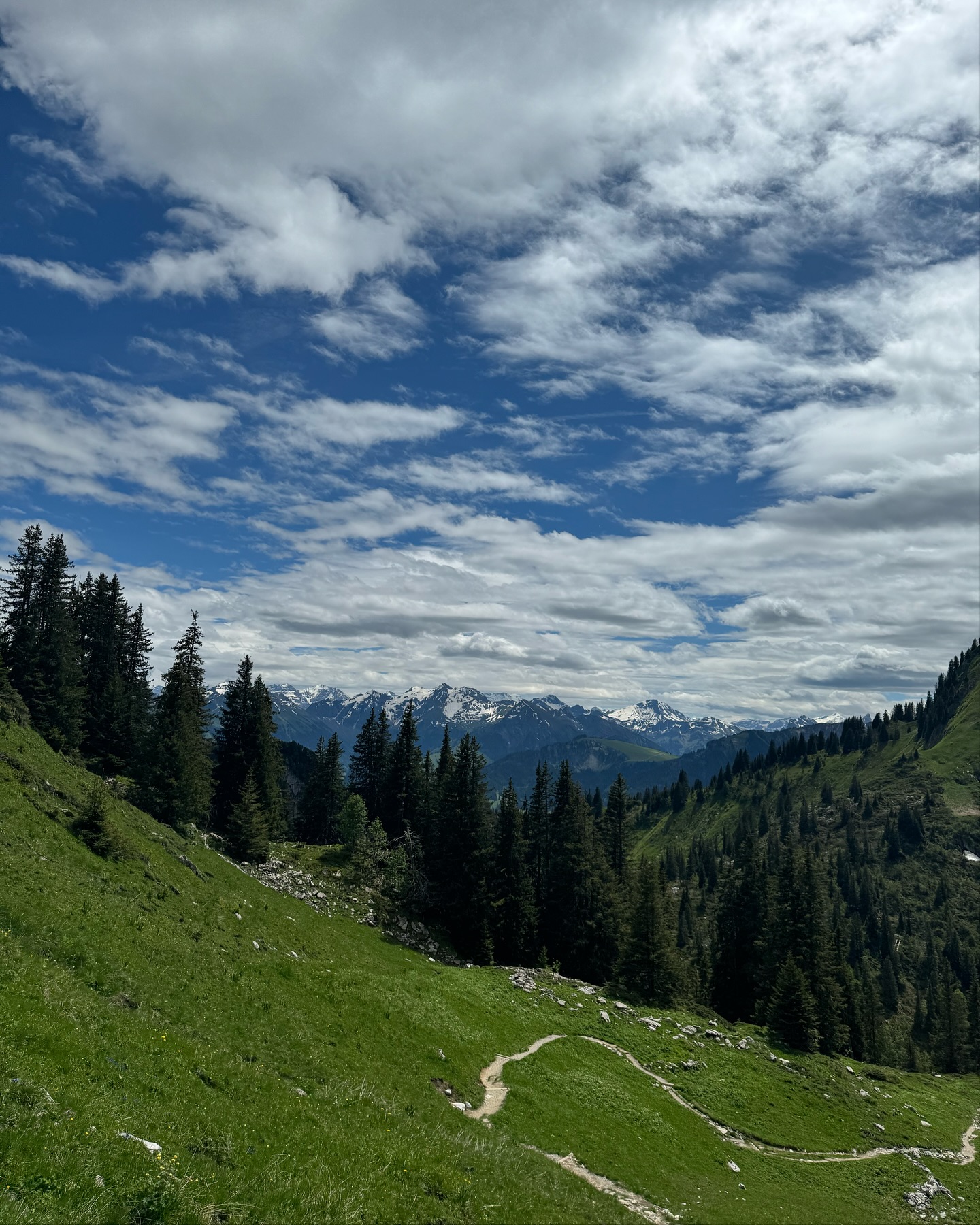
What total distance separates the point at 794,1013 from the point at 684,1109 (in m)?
26.6

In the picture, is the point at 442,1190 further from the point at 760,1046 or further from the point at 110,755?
the point at 110,755

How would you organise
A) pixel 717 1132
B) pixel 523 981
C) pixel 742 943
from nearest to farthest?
pixel 717 1132, pixel 523 981, pixel 742 943

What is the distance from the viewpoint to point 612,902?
259 ft

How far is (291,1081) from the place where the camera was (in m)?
21.9

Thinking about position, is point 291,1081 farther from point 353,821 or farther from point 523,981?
→ point 353,821

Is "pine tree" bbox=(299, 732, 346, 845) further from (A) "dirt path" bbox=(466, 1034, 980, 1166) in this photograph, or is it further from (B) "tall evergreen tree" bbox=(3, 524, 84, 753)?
(A) "dirt path" bbox=(466, 1034, 980, 1166)

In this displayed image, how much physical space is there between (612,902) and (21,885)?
68329 mm

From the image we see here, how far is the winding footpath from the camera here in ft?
88.1

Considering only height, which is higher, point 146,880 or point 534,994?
point 146,880

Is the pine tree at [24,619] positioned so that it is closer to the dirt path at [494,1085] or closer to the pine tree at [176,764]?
the pine tree at [176,764]

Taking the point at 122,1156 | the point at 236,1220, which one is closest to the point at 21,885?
the point at 122,1156

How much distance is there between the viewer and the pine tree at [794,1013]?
2283 inches

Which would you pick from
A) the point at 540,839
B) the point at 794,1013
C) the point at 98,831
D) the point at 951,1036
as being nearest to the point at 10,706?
the point at 98,831

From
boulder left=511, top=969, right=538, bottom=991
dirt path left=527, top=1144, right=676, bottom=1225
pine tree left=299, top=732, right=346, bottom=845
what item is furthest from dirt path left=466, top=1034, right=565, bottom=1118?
pine tree left=299, top=732, right=346, bottom=845
